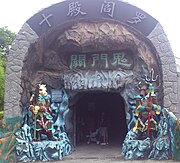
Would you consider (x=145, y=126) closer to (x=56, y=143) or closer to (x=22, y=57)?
(x=56, y=143)

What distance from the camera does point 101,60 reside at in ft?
29.8

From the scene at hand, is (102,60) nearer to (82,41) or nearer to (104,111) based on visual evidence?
(82,41)

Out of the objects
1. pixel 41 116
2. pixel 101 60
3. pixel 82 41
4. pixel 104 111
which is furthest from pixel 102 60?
pixel 104 111

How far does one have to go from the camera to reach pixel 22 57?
8492 mm

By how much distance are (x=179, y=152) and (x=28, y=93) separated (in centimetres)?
444

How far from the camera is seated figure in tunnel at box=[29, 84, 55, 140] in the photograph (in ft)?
26.5

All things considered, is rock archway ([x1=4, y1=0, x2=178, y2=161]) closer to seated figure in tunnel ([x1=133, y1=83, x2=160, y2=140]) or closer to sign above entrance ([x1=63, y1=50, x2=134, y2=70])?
sign above entrance ([x1=63, y1=50, x2=134, y2=70])

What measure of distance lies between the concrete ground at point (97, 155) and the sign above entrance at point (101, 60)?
Answer: 2.53m

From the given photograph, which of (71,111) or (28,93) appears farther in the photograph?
(71,111)

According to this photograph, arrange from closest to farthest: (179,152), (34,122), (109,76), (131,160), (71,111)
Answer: (179,152)
(131,160)
(34,122)
(109,76)
(71,111)

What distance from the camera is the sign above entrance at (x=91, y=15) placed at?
8070 mm

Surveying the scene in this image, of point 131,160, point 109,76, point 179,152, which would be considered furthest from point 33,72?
point 179,152

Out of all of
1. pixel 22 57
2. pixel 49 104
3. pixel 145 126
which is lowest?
pixel 145 126

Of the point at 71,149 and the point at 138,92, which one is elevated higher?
the point at 138,92
